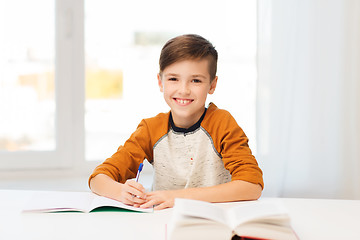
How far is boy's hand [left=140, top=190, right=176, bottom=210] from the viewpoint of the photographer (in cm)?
118

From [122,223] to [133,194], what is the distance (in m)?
0.16

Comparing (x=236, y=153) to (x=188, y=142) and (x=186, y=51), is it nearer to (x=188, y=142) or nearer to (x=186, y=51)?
(x=188, y=142)

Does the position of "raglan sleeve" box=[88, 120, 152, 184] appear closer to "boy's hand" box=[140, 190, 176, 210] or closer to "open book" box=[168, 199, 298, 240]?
"boy's hand" box=[140, 190, 176, 210]

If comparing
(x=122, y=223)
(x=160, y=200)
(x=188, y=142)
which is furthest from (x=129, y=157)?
(x=122, y=223)

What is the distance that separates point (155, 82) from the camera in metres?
2.47

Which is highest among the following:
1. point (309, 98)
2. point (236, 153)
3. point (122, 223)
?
point (309, 98)

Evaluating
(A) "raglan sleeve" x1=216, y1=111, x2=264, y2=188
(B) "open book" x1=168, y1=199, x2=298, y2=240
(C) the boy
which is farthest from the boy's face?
(B) "open book" x1=168, y1=199, x2=298, y2=240

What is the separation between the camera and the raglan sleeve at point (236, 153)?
1.34 meters

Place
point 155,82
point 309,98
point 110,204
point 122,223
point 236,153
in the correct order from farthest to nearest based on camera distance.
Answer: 1. point 155,82
2. point 309,98
3. point 236,153
4. point 110,204
5. point 122,223

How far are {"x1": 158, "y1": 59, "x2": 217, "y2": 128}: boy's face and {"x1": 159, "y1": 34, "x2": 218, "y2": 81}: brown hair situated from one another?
15 millimetres

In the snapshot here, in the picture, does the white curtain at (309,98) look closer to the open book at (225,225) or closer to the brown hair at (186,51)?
the brown hair at (186,51)

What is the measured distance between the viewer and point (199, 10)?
96.8 inches

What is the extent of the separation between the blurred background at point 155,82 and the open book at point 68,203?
969 mm

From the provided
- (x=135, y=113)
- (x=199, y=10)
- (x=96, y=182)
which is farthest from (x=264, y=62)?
(x=96, y=182)
